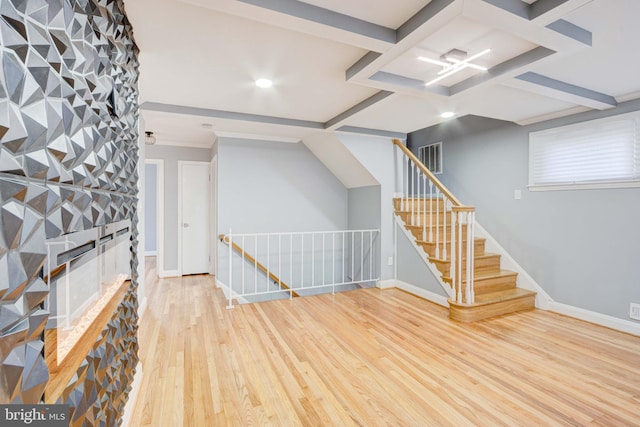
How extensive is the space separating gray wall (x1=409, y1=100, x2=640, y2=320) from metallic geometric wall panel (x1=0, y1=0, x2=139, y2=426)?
4301mm

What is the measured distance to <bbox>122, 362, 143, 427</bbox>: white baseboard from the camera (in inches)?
66.0

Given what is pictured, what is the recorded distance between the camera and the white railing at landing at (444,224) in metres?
3.39

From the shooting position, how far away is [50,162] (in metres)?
0.82

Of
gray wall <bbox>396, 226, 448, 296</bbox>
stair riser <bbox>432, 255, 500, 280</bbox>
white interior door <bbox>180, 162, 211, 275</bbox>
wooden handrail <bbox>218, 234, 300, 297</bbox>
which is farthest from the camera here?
white interior door <bbox>180, 162, 211, 275</bbox>

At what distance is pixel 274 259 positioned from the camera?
486cm

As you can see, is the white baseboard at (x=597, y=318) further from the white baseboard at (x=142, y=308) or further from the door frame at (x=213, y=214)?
the white baseboard at (x=142, y=308)

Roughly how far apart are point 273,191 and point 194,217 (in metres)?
1.62

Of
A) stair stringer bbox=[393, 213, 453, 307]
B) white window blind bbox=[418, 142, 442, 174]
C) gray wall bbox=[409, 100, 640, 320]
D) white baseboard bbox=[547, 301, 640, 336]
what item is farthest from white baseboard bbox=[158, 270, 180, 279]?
white baseboard bbox=[547, 301, 640, 336]

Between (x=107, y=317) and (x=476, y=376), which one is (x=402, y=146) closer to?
(x=476, y=376)

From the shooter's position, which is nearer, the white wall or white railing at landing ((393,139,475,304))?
white railing at landing ((393,139,475,304))

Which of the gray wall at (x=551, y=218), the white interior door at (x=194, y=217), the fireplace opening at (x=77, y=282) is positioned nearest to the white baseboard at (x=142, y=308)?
Result: the white interior door at (x=194, y=217)

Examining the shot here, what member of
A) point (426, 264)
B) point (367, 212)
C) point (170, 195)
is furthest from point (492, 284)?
point (170, 195)

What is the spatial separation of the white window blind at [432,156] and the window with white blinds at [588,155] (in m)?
1.37

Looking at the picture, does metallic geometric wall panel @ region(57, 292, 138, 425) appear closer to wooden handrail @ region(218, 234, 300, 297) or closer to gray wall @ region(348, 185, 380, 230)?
wooden handrail @ region(218, 234, 300, 297)
